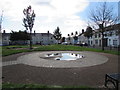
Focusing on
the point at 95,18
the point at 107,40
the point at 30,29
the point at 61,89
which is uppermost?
the point at 95,18

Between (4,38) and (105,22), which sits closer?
(105,22)

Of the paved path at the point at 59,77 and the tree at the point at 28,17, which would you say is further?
the tree at the point at 28,17

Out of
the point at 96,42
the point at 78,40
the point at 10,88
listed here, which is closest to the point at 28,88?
the point at 10,88

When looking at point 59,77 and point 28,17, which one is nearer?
point 59,77

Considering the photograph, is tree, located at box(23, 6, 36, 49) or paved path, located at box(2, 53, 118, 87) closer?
paved path, located at box(2, 53, 118, 87)

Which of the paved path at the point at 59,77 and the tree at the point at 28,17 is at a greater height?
the tree at the point at 28,17

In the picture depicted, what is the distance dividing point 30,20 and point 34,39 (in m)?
48.7

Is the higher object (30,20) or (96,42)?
(30,20)

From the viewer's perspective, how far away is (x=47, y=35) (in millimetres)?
→ 75000

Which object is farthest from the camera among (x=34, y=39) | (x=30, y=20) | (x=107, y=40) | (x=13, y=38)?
(x=34, y=39)

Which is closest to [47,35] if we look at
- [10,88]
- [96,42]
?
[96,42]

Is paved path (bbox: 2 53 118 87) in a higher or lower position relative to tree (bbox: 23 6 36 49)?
lower

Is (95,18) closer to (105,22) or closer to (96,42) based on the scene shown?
(105,22)

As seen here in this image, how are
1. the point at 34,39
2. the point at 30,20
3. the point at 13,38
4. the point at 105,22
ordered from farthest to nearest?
the point at 34,39, the point at 13,38, the point at 30,20, the point at 105,22
